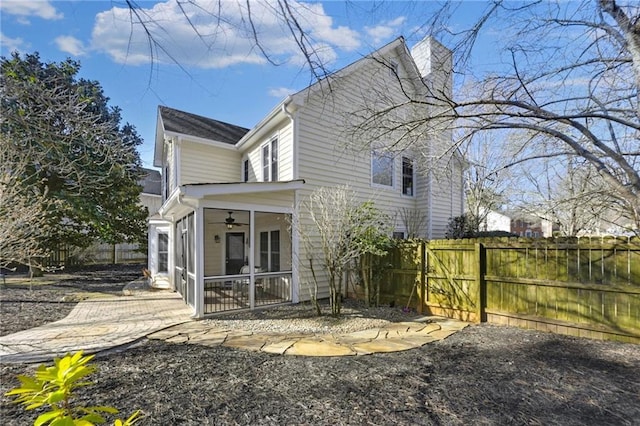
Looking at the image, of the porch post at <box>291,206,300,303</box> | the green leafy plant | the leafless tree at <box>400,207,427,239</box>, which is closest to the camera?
the green leafy plant

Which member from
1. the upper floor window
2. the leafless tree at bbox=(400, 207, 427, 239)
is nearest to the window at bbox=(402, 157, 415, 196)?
the leafless tree at bbox=(400, 207, 427, 239)

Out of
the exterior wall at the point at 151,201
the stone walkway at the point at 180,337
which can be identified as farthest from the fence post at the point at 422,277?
the exterior wall at the point at 151,201

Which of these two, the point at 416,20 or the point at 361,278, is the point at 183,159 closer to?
the point at 361,278

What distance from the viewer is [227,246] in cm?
1261

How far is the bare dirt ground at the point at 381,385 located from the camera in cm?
331

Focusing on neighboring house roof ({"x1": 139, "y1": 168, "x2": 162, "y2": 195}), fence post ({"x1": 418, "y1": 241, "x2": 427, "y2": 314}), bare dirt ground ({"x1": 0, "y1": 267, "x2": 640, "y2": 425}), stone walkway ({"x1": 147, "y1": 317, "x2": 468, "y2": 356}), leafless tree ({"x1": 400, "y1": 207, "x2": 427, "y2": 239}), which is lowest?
stone walkway ({"x1": 147, "y1": 317, "x2": 468, "y2": 356})

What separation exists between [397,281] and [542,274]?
10.3ft

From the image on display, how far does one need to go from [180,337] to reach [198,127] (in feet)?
30.5

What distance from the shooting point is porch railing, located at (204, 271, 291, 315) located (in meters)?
8.06

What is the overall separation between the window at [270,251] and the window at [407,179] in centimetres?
481

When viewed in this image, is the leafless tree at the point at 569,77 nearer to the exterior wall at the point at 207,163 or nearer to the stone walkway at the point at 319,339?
the stone walkway at the point at 319,339

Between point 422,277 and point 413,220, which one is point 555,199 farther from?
point 422,277

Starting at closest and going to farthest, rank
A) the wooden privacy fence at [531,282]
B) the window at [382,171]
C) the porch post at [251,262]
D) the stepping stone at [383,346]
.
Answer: the stepping stone at [383,346]
the wooden privacy fence at [531,282]
the porch post at [251,262]
the window at [382,171]

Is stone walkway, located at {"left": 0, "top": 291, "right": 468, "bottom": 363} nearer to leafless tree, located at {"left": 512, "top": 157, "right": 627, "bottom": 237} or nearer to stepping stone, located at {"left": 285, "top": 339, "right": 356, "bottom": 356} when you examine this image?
stepping stone, located at {"left": 285, "top": 339, "right": 356, "bottom": 356}
